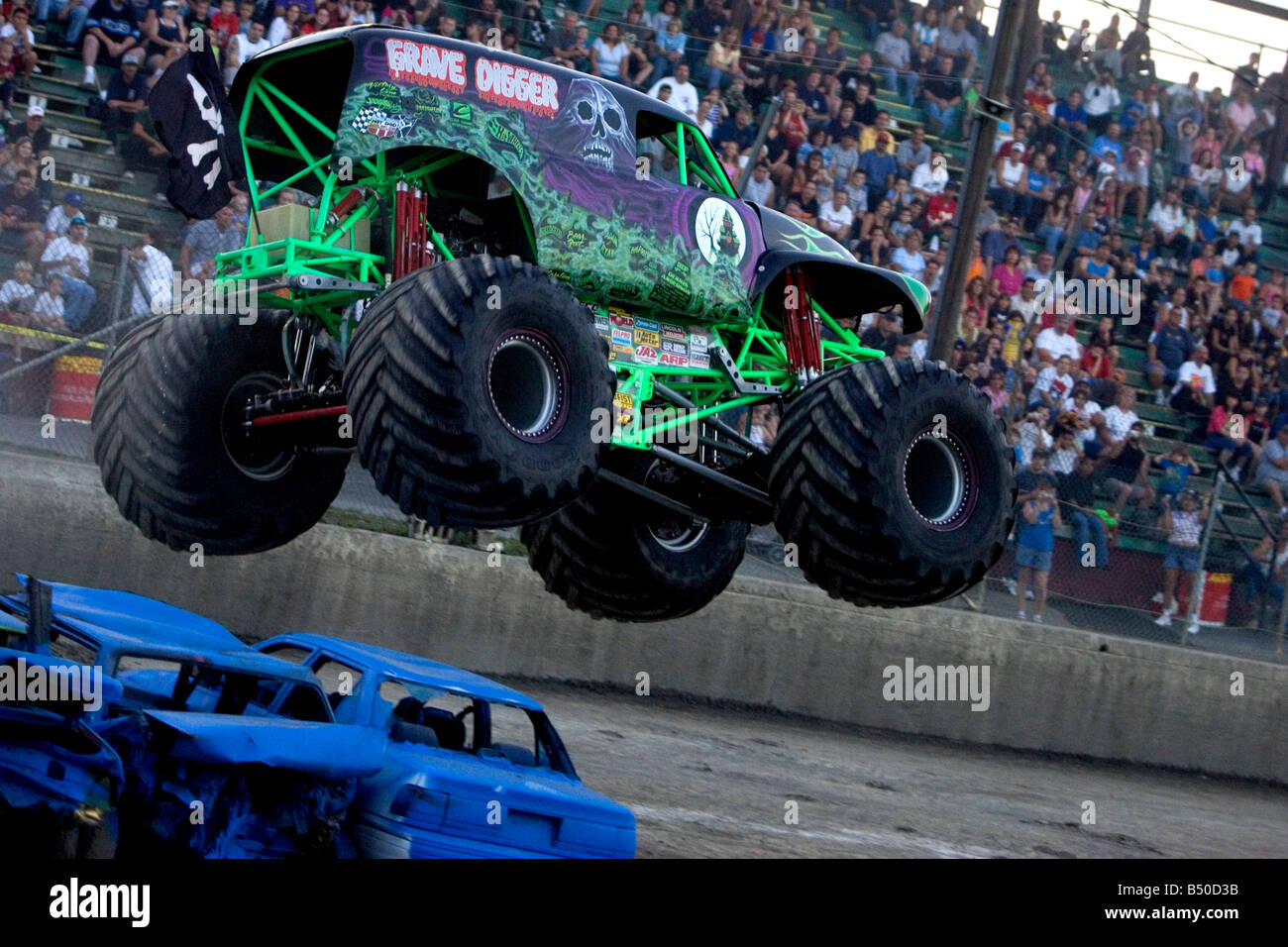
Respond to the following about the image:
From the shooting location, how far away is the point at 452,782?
7.41 m

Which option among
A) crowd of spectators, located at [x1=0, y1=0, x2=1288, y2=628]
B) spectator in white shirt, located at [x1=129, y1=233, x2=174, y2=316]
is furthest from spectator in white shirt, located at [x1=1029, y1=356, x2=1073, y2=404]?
spectator in white shirt, located at [x1=129, y1=233, x2=174, y2=316]

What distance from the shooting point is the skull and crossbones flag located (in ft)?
19.7

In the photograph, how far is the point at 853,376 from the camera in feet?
22.6

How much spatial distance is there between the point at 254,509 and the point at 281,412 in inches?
A: 19.3

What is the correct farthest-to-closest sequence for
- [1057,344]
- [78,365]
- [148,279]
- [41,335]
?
[1057,344], [148,279], [78,365], [41,335]

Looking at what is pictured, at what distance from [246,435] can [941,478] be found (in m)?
3.00

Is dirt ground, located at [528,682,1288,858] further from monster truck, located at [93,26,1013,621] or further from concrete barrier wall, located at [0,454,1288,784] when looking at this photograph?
monster truck, located at [93,26,1013,621]

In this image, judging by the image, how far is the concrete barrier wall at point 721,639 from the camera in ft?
35.8

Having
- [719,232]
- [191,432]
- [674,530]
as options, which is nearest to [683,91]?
[674,530]

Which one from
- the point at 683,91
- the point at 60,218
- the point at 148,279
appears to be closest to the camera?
the point at 148,279


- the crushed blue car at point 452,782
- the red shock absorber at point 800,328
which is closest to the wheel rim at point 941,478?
the red shock absorber at point 800,328

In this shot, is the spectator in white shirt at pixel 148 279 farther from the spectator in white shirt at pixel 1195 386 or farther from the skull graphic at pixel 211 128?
the spectator in white shirt at pixel 1195 386

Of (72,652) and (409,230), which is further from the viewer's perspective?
(72,652)

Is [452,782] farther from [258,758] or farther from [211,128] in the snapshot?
[211,128]
